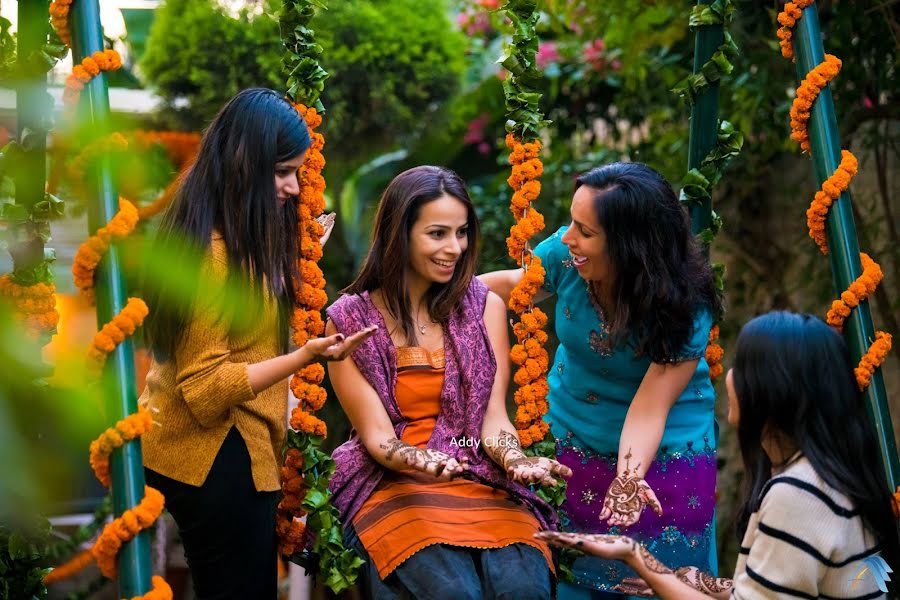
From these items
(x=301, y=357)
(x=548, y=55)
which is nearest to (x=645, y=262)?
(x=301, y=357)

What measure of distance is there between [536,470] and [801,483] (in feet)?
2.15

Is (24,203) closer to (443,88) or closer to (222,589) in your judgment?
(222,589)

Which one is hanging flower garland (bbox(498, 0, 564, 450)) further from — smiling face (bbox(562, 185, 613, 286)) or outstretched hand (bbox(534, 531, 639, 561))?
outstretched hand (bbox(534, 531, 639, 561))

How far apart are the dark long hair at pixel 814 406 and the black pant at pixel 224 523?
1.07 m

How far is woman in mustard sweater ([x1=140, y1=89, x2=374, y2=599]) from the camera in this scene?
2.26 metres

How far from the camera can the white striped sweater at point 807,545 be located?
1903mm

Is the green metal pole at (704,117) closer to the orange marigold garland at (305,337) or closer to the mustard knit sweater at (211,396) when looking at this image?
the orange marigold garland at (305,337)

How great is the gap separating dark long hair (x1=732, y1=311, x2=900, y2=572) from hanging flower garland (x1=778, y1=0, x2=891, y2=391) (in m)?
0.56

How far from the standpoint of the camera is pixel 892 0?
3445mm

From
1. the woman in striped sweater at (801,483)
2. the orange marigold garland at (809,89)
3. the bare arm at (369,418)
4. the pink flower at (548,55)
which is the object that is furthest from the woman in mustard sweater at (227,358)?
the pink flower at (548,55)

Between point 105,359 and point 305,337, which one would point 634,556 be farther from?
point 105,359

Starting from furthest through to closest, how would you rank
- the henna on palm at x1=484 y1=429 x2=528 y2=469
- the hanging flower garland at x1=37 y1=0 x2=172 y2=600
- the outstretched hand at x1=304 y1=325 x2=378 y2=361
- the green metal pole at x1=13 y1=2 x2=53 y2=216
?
the henna on palm at x1=484 y1=429 x2=528 y2=469 → the outstretched hand at x1=304 y1=325 x2=378 y2=361 → the hanging flower garland at x1=37 y1=0 x2=172 y2=600 → the green metal pole at x1=13 y1=2 x2=53 y2=216

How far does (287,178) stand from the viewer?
2.42 meters

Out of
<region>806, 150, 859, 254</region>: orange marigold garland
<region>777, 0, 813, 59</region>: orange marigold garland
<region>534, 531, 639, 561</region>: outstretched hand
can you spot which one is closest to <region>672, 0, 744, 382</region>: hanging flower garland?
<region>777, 0, 813, 59</region>: orange marigold garland
